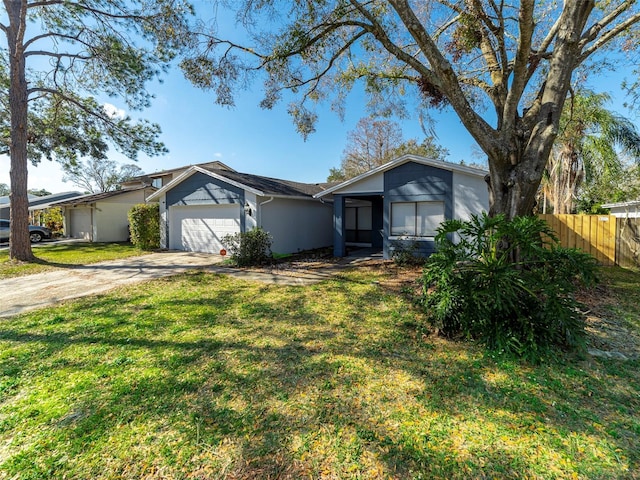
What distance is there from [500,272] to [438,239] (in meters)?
0.95

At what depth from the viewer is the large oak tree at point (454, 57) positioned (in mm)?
5215

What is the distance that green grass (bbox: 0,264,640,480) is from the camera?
2145 millimetres

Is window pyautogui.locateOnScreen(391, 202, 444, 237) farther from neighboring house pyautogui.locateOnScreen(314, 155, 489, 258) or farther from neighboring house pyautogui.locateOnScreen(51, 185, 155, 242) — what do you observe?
neighboring house pyautogui.locateOnScreen(51, 185, 155, 242)

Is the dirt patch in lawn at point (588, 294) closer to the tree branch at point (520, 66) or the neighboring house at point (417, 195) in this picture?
the neighboring house at point (417, 195)

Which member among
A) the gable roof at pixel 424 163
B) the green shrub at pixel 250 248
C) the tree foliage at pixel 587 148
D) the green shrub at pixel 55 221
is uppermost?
the tree foliage at pixel 587 148

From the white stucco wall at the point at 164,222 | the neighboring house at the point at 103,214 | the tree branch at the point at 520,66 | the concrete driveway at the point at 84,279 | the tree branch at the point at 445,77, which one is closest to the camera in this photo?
the tree branch at the point at 520,66

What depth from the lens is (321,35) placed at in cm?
657

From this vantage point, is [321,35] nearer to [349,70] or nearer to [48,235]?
[349,70]

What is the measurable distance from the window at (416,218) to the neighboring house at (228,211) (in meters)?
4.33

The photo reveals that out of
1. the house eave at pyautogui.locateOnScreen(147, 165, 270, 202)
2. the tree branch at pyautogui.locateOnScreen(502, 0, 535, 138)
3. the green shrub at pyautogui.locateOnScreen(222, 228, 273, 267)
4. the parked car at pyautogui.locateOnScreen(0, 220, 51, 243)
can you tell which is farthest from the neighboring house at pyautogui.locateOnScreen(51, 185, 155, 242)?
the tree branch at pyautogui.locateOnScreen(502, 0, 535, 138)

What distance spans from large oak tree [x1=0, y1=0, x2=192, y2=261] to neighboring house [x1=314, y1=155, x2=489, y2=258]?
25.5 feet

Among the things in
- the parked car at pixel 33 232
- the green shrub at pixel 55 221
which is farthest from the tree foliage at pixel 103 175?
the parked car at pixel 33 232

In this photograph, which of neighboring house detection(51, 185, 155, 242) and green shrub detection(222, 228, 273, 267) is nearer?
green shrub detection(222, 228, 273, 267)

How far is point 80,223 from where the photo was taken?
19672 mm
